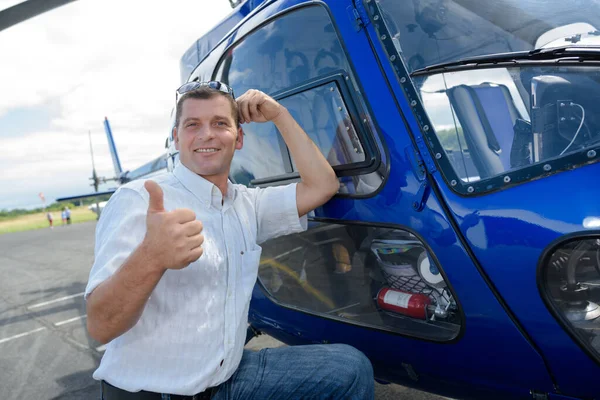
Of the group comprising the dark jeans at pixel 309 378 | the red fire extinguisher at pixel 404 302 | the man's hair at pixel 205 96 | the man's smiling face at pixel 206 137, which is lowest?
the dark jeans at pixel 309 378

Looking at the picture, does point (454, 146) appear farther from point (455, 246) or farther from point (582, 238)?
point (582, 238)

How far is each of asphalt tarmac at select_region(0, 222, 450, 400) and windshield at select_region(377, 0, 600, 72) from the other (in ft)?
6.46

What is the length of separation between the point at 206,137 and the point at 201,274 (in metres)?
0.55

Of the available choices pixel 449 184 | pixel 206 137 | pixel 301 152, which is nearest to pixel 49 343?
pixel 206 137

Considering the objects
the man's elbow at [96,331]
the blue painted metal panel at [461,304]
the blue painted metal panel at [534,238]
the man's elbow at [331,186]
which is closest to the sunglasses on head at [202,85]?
the blue painted metal panel at [461,304]

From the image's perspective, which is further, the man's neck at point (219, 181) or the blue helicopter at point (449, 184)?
the man's neck at point (219, 181)

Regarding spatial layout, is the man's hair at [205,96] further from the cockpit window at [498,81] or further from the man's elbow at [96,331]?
the man's elbow at [96,331]

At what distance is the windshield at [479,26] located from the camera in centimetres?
163

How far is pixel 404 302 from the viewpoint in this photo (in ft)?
5.58

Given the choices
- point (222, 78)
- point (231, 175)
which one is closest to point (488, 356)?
point (231, 175)

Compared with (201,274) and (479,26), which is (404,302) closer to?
(201,274)

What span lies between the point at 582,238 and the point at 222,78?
1.89 meters

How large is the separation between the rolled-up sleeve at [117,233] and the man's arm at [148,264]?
59mm

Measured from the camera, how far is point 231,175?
2473 millimetres
